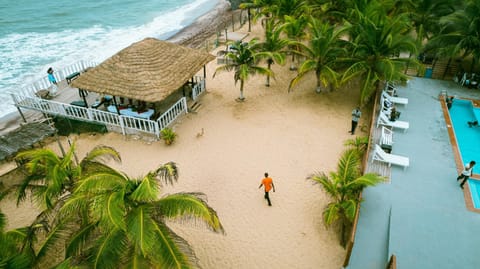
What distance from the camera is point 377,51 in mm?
12305

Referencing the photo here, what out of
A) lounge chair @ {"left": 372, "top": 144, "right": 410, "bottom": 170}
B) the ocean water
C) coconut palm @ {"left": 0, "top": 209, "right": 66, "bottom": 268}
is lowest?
the ocean water

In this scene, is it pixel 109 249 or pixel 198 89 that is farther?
pixel 198 89

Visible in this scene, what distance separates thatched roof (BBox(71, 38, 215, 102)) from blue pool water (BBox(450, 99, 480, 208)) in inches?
396

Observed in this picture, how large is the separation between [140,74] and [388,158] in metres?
9.11

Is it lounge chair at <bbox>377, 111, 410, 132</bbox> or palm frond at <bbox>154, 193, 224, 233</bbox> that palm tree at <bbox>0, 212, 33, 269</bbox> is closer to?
palm frond at <bbox>154, 193, 224, 233</bbox>

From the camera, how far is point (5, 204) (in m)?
9.84

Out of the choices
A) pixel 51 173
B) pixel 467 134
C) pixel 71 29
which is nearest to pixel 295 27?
pixel 467 134

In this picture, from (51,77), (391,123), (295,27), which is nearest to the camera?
(391,123)

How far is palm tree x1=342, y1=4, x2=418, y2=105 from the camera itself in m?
11.9

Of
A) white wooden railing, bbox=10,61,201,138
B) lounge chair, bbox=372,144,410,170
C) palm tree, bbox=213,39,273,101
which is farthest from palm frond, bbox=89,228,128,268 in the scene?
palm tree, bbox=213,39,273,101

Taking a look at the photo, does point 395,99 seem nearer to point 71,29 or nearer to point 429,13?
point 429,13

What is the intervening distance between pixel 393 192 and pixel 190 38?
21.2 meters

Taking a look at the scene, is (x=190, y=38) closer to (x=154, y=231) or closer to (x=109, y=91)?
(x=109, y=91)

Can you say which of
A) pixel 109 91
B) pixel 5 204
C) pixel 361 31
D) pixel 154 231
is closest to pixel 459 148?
pixel 361 31
